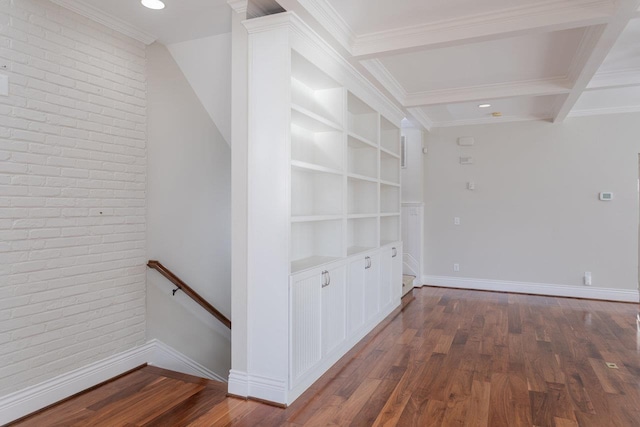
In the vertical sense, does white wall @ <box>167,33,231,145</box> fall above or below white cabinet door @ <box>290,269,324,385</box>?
above

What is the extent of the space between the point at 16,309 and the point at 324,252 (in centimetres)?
218

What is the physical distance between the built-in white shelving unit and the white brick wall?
122 cm

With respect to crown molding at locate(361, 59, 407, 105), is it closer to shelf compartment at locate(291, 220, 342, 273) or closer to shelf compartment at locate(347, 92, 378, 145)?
shelf compartment at locate(347, 92, 378, 145)

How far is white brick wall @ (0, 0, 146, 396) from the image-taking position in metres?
2.50

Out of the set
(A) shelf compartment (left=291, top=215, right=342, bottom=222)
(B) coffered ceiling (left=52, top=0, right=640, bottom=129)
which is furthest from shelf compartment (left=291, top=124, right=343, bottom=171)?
(B) coffered ceiling (left=52, top=0, right=640, bottom=129)

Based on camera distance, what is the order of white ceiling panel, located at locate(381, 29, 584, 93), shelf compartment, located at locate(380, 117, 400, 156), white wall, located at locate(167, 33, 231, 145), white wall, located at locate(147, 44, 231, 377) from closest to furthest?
white wall, located at locate(167, 33, 231, 145) < white ceiling panel, located at locate(381, 29, 584, 93) < white wall, located at locate(147, 44, 231, 377) < shelf compartment, located at locate(380, 117, 400, 156)

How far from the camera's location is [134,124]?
11.0ft

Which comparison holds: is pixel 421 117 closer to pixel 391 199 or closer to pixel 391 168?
pixel 391 168

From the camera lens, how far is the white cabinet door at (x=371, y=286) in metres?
3.98

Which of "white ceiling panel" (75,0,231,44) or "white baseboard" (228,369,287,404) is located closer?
"white baseboard" (228,369,287,404)

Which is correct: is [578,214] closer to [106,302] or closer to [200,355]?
[200,355]

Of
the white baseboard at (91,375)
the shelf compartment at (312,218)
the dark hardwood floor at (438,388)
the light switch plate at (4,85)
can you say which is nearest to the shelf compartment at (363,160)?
the shelf compartment at (312,218)

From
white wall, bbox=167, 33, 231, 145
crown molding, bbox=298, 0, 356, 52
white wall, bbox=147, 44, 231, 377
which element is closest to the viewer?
crown molding, bbox=298, 0, 356, 52

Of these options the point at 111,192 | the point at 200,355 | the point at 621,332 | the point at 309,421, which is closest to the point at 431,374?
the point at 309,421
